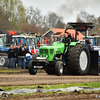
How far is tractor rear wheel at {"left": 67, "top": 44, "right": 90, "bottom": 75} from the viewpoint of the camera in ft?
50.1

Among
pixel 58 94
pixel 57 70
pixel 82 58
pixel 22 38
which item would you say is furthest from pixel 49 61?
pixel 22 38

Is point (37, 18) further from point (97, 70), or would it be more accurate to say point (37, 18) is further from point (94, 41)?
point (97, 70)

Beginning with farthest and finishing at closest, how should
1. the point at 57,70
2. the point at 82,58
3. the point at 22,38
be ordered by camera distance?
the point at 22,38 < the point at 82,58 < the point at 57,70

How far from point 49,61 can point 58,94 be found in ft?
22.0

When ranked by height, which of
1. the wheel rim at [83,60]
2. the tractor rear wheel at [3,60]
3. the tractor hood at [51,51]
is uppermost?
the tractor hood at [51,51]

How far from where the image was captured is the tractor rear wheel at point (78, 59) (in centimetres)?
1528

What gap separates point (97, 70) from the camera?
16.4 metres

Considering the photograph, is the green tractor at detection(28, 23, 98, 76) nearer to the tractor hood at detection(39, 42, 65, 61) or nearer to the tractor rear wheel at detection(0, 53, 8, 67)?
the tractor hood at detection(39, 42, 65, 61)

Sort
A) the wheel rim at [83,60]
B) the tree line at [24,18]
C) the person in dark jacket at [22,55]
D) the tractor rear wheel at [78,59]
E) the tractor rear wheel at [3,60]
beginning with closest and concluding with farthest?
1. the tractor rear wheel at [78,59]
2. the wheel rim at [83,60]
3. the person in dark jacket at [22,55]
4. the tractor rear wheel at [3,60]
5. the tree line at [24,18]

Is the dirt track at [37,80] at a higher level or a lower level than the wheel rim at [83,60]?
lower

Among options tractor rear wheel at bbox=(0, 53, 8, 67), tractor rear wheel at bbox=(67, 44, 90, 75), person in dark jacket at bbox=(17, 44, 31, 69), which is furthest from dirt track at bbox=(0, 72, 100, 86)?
tractor rear wheel at bbox=(0, 53, 8, 67)

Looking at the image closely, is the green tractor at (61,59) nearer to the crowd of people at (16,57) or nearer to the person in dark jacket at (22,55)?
the person in dark jacket at (22,55)

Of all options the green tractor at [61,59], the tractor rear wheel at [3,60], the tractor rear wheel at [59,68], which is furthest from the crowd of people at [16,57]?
the tractor rear wheel at [59,68]

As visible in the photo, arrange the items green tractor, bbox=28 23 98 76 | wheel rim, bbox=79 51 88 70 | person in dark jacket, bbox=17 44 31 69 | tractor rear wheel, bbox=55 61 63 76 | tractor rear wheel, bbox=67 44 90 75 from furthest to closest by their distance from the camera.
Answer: person in dark jacket, bbox=17 44 31 69 < wheel rim, bbox=79 51 88 70 < tractor rear wheel, bbox=67 44 90 75 < green tractor, bbox=28 23 98 76 < tractor rear wheel, bbox=55 61 63 76
